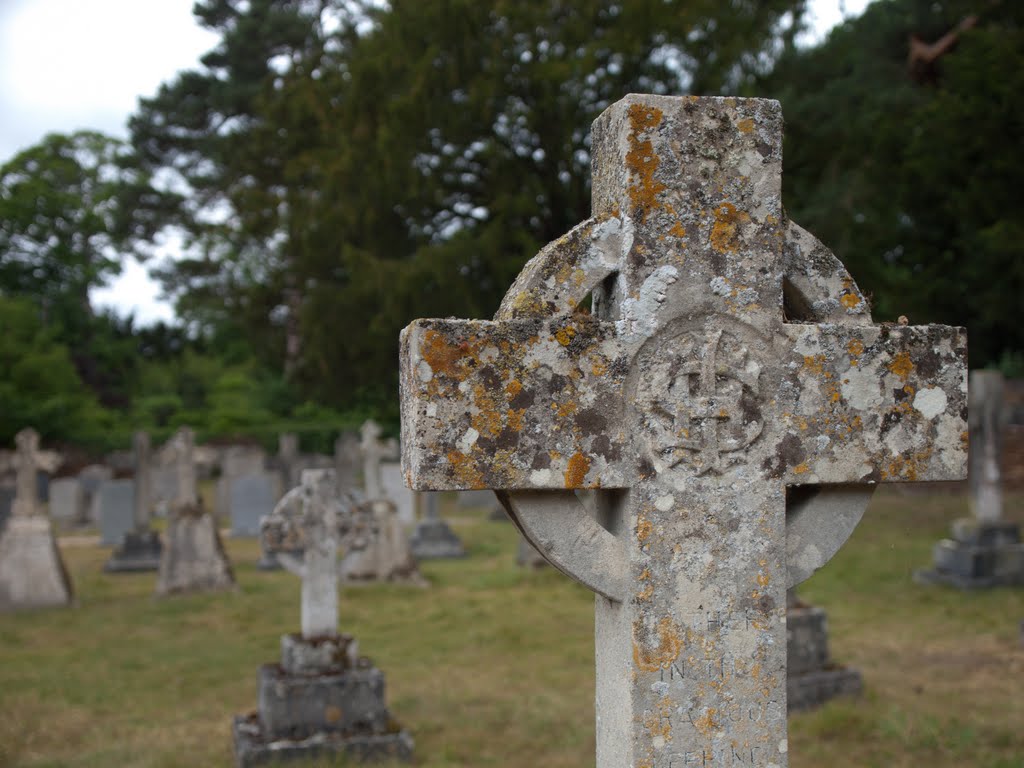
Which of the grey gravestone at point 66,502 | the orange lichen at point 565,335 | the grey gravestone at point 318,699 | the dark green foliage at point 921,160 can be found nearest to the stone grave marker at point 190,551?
the grey gravestone at point 318,699

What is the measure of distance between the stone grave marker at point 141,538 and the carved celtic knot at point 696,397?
1394cm

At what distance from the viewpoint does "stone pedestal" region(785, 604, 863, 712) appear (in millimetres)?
7855

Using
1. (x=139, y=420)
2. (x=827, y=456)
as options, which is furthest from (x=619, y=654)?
(x=139, y=420)

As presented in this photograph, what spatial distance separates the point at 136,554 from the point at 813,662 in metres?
11.4

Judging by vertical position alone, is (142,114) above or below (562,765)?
above

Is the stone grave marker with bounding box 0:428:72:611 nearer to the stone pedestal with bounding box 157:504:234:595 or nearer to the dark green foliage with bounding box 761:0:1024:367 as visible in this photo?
the stone pedestal with bounding box 157:504:234:595

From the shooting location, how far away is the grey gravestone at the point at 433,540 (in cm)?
1666

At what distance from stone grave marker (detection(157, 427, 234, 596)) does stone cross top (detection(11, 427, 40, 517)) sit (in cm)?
164

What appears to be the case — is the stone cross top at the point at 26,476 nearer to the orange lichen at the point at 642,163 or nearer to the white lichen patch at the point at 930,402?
the orange lichen at the point at 642,163

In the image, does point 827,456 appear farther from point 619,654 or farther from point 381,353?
point 381,353

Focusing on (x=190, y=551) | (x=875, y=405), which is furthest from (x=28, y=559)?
(x=875, y=405)

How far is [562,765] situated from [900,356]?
4.52 metres

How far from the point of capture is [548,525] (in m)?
2.71

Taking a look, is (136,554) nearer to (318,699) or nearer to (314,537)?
(314,537)
